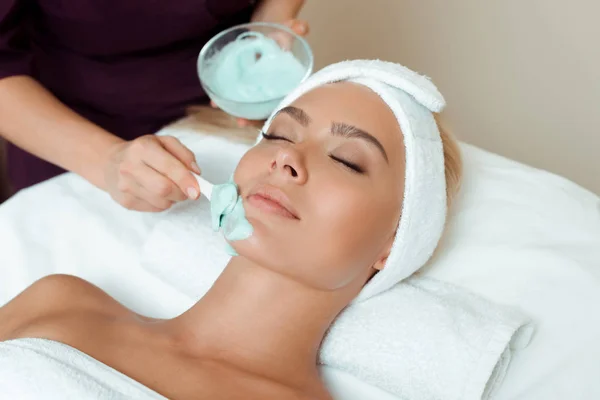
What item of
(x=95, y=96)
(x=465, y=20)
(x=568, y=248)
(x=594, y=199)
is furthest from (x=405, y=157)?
(x=465, y=20)

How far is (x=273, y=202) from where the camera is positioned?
819 millimetres

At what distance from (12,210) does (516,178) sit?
96 centimetres

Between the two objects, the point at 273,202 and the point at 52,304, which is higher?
the point at 273,202

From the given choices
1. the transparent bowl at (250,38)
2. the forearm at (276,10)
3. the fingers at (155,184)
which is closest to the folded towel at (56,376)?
the fingers at (155,184)

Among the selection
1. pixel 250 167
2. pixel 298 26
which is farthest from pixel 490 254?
pixel 298 26

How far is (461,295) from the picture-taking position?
1.00 meters

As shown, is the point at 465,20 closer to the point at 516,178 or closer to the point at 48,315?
the point at 516,178

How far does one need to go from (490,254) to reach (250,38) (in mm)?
612

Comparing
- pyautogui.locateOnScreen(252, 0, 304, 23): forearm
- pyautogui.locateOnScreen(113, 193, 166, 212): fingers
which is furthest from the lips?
pyautogui.locateOnScreen(252, 0, 304, 23): forearm

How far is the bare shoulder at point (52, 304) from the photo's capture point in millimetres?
880

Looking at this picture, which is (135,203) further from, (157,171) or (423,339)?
(423,339)

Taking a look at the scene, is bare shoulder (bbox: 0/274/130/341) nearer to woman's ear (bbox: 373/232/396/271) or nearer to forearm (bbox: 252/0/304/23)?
woman's ear (bbox: 373/232/396/271)

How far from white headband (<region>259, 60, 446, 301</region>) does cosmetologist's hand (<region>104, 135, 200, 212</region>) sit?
199 mm

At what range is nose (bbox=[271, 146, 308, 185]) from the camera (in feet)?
2.68
